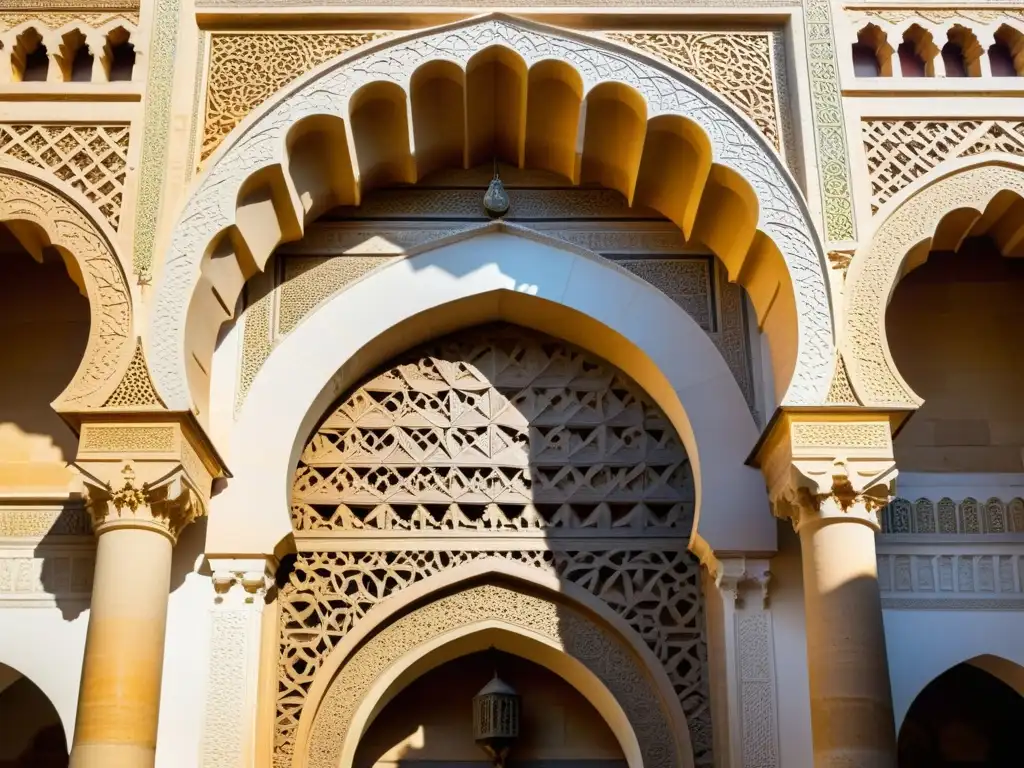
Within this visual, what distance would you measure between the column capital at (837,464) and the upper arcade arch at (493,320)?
554 mm

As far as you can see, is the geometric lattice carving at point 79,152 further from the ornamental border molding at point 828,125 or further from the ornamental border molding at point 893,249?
the ornamental border molding at point 893,249

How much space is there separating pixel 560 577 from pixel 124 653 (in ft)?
6.88

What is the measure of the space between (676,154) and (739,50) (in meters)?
0.59

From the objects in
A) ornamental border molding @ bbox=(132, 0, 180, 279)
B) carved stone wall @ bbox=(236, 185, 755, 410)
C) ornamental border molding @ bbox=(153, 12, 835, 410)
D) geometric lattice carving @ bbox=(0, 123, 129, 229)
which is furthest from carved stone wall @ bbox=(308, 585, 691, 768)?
geometric lattice carving @ bbox=(0, 123, 129, 229)

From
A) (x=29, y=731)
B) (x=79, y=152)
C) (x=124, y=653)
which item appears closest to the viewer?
(x=124, y=653)

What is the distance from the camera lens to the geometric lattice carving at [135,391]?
588cm

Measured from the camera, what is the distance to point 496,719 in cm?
677

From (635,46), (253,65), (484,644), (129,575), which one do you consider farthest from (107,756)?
(635,46)

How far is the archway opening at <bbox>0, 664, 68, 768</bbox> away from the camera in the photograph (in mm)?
7211

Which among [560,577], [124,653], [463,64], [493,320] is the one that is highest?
[463,64]

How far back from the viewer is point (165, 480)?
577 centimetres

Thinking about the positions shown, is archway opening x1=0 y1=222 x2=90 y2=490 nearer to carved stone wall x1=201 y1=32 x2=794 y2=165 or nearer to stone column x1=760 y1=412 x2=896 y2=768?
carved stone wall x1=201 y1=32 x2=794 y2=165

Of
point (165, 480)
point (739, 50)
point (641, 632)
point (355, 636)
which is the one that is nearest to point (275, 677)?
point (355, 636)

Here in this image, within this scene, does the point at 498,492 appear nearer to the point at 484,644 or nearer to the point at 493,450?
the point at 493,450
